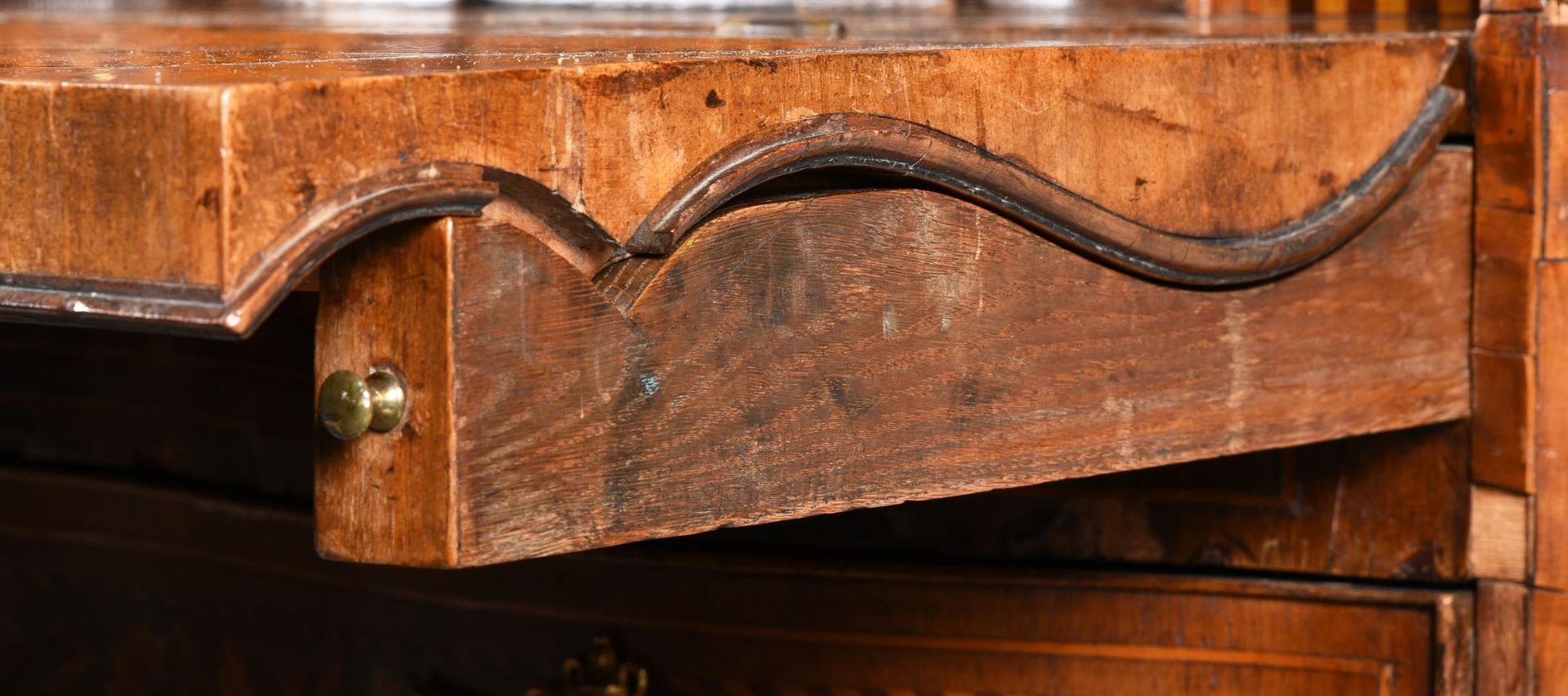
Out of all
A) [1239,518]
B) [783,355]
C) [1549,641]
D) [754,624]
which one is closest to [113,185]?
[783,355]

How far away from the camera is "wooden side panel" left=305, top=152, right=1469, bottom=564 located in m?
0.58

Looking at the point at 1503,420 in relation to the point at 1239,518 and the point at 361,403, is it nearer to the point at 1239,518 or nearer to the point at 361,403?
the point at 1239,518

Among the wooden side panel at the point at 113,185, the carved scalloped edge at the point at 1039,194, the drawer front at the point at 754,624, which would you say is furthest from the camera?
the drawer front at the point at 754,624

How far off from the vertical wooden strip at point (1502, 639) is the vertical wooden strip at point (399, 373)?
27.4 inches

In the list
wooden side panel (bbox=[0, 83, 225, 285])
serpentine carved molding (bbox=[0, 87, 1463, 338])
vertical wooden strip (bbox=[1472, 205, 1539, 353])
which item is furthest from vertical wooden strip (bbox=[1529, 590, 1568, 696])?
wooden side panel (bbox=[0, 83, 225, 285])

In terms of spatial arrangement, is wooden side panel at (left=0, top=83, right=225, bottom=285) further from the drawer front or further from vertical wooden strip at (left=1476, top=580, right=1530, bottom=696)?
vertical wooden strip at (left=1476, top=580, right=1530, bottom=696)

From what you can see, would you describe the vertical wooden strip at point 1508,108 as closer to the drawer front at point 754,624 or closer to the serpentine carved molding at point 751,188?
the serpentine carved molding at point 751,188

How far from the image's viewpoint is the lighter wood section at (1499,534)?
986 millimetres

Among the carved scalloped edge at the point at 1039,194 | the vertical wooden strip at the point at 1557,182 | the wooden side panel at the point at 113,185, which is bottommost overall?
the wooden side panel at the point at 113,185

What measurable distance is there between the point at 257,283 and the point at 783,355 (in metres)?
0.23

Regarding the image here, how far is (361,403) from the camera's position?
560 mm

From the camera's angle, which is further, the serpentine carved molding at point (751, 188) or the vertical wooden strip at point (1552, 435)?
the vertical wooden strip at point (1552, 435)

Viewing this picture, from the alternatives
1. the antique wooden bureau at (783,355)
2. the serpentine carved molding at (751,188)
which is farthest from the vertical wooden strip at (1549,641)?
the serpentine carved molding at (751,188)

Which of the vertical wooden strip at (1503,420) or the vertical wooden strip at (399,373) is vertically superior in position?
the vertical wooden strip at (1503,420)
